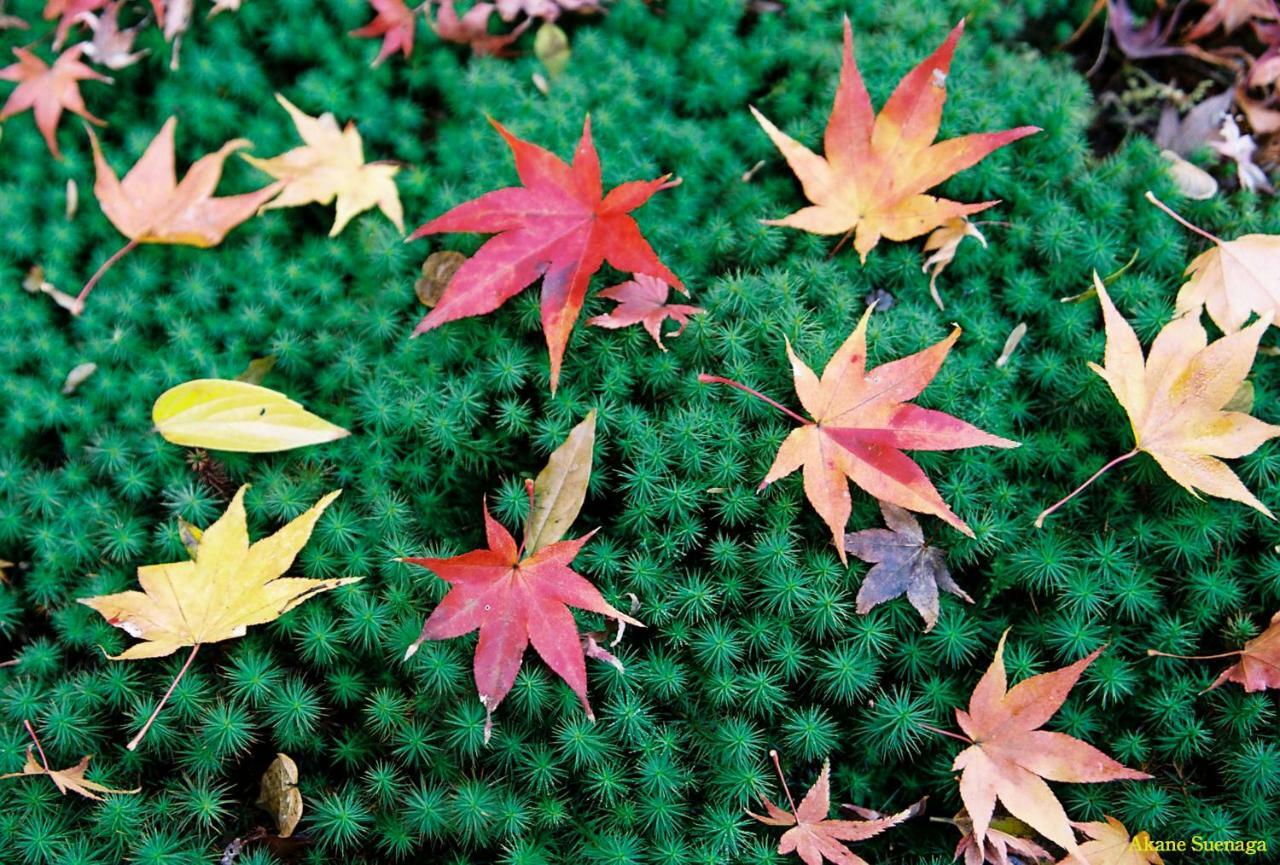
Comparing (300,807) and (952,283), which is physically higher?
(952,283)

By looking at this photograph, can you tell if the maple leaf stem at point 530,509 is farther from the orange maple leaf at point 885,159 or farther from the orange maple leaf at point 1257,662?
the orange maple leaf at point 1257,662

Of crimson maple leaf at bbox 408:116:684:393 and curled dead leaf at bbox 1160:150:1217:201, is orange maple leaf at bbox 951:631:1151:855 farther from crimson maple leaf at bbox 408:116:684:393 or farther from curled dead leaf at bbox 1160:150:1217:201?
curled dead leaf at bbox 1160:150:1217:201

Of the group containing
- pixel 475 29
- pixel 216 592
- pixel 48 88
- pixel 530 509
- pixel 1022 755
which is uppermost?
pixel 475 29

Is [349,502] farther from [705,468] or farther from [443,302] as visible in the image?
[705,468]

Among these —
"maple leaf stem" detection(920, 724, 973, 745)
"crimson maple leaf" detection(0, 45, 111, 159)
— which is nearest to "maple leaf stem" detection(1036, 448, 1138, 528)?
"maple leaf stem" detection(920, 724, 973, 745)

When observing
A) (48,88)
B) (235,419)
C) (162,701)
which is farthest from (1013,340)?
(48,88)

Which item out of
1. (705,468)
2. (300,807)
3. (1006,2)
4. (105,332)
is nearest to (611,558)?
(705,468)

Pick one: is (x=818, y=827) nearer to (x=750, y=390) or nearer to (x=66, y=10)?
(x=750, y=390)
